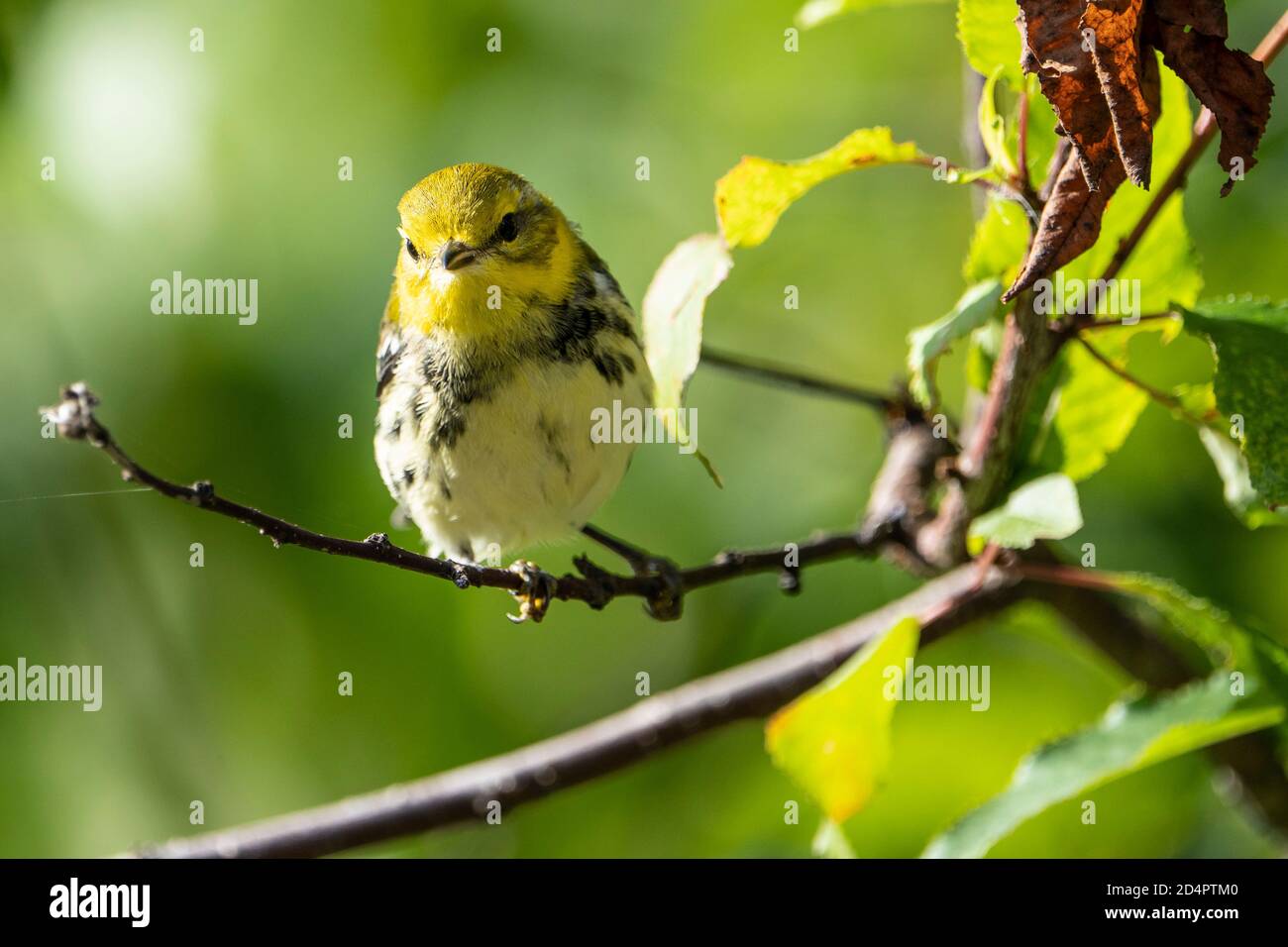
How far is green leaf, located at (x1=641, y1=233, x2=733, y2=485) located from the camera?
5.97ft

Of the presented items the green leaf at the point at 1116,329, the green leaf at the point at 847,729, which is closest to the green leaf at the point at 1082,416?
the green leaf at the point at 1116,329

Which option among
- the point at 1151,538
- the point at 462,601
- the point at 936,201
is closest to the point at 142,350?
the point at 462,601

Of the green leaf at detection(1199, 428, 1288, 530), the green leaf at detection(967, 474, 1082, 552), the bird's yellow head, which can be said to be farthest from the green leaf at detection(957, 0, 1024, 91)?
the bird's yellow head

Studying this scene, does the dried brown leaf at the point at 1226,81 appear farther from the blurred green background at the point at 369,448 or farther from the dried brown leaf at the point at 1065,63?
the blurred green background at the point at 369,448

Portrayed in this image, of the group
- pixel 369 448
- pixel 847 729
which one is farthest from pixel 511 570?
pixel 369 448

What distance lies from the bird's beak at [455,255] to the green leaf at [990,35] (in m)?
1.05

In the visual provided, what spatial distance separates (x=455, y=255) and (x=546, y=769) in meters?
1.10

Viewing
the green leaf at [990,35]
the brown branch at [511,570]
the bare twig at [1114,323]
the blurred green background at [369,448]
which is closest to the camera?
the brown branch at [511,570]

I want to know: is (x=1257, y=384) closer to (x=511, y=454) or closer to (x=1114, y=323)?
(x=1114, y=323)

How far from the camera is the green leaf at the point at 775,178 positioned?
73.9 inches

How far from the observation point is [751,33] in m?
3.77

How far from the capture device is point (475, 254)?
8.20ft

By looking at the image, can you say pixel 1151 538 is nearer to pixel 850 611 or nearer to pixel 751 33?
pixel 850 611
